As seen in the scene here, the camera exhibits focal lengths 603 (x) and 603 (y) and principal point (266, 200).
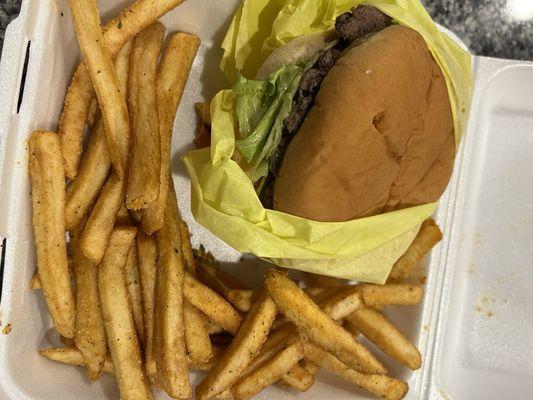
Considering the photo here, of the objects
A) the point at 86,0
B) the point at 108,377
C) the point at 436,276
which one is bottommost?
the point at 436,276

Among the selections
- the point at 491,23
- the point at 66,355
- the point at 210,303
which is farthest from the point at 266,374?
the point at 491,23

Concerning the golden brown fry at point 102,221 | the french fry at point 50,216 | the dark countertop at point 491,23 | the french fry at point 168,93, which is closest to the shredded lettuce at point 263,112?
the french fry at point 168,93

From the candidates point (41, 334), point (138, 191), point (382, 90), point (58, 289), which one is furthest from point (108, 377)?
point (382, 90)

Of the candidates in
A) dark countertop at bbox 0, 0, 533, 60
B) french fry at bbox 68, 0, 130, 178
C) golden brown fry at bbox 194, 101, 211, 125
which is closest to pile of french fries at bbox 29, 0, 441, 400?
french fry at bbox 68, 0, 130, 178

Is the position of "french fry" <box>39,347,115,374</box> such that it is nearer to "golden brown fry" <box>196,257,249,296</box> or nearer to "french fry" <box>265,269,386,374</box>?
"golden brown fry" <box>196,257,249,296</box>

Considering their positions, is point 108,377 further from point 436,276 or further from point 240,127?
point 436,276

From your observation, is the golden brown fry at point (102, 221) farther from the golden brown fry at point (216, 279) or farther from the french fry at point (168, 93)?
the golden brown fry at point (216, 279)
